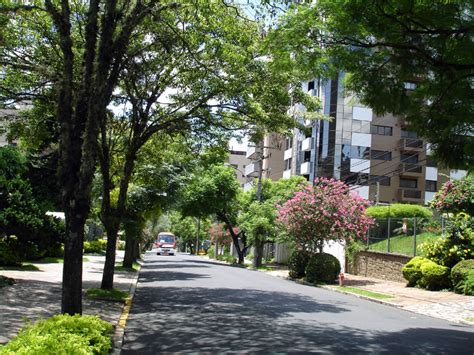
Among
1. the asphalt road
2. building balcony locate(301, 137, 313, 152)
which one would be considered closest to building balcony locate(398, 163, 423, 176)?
building balcony locate(301, 137, 313, 152)

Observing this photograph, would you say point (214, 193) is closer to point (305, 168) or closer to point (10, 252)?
point (305, 168)

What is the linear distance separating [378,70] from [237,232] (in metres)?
39.5

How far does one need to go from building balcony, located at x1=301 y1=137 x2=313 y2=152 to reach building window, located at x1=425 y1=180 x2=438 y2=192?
38.5 feet

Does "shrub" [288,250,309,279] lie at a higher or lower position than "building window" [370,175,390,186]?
lower

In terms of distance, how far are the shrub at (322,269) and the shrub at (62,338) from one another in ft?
60.6

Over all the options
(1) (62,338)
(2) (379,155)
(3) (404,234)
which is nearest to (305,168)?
(2) (379,155)

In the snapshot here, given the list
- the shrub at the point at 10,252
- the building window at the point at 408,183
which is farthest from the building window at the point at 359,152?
the shrub at the point at 10,252

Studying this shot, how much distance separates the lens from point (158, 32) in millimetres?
13625

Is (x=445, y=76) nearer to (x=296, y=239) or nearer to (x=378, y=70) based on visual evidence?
(x=378, y=70)

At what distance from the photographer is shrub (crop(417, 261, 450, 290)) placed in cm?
2011

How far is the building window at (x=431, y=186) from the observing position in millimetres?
50812

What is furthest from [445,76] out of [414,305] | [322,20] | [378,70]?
[414,305]

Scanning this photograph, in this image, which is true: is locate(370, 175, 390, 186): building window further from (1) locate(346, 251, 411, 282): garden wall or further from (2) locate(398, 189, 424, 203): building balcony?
(1) locate(346, 251, 411, 282): garden wall

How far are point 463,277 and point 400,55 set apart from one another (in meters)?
13.3
